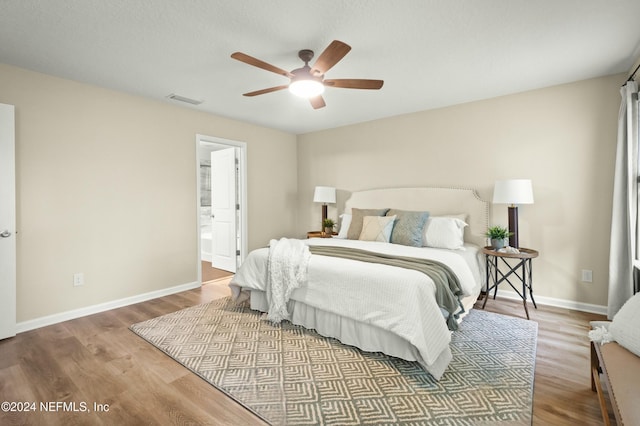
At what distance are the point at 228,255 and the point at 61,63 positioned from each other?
10.8 feet

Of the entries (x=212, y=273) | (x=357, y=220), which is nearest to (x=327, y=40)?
(x=357, y=220)

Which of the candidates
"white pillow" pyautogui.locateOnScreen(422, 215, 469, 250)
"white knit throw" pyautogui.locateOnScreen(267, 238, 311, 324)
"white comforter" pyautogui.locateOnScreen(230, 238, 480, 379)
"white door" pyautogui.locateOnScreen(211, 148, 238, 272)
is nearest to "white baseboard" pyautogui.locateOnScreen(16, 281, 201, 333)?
"white door" pyautogui.locateOnScreen(211, 148, 238, 272)

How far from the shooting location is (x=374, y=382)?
6.68 ft

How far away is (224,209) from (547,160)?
4597mm

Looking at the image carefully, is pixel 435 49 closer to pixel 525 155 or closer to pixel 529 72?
pixel 529 72

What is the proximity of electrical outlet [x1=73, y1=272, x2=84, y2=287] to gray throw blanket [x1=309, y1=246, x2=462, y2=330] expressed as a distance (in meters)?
2.53

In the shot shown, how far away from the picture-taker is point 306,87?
2570mm

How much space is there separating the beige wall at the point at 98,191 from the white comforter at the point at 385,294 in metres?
1.64

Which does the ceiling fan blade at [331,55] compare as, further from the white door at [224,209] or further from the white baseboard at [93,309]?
the white baseboard at [93,309]

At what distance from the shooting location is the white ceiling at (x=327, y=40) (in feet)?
6.67

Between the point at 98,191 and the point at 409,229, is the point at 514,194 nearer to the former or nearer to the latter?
the point at 409,229

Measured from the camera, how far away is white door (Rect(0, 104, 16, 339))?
2684 millimetres

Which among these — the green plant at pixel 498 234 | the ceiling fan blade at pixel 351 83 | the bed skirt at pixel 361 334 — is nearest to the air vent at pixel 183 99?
the ceiling fan blade at pixel 351 83

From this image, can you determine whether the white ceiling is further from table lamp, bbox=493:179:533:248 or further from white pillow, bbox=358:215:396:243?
white pillow, bbox=358:215:396:243
